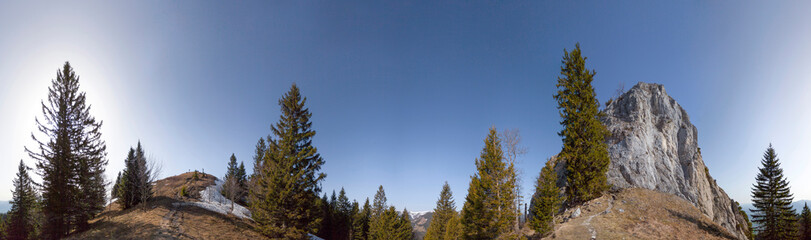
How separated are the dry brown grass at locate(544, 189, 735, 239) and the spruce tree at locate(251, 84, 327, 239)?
19485 mm

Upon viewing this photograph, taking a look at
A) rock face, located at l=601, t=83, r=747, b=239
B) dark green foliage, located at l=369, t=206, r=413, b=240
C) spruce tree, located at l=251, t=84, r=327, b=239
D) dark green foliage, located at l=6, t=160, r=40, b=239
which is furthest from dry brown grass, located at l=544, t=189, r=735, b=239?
dark green foliage, located at l=6, t=160, r=40, b=239

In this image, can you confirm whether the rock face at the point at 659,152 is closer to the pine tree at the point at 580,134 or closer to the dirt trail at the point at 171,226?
the pine tree at the point at 580,134

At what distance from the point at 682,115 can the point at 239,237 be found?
60.4 m

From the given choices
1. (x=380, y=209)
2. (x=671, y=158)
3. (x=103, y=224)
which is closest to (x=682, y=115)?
(x=671, y=158)

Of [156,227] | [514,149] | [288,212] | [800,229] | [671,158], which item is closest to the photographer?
[156,227]

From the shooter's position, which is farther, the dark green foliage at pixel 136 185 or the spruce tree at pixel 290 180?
the dark green foliage at pixel 136 185

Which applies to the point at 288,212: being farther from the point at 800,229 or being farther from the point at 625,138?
the point at 800,229

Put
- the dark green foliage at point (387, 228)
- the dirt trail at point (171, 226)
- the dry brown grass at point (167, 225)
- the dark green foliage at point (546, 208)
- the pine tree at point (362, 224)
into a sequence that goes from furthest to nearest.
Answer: the pine tree at point (362, 224) < the dark green foliage at point (387, 228) < the dark green foliage at point (546, 208) < the dry brown grass at point (167, 225) < the dirt trail at point (171, 226)

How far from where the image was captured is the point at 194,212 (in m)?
28.4

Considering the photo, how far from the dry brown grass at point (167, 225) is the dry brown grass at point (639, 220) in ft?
88.2

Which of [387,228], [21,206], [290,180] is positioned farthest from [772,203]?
[21,206]

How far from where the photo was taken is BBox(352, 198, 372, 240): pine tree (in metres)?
57.1

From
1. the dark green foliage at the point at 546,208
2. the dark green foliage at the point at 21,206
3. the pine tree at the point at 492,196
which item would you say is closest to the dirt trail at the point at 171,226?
the pine tree at the point at 492,196

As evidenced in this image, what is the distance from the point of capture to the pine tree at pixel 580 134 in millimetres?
24484
